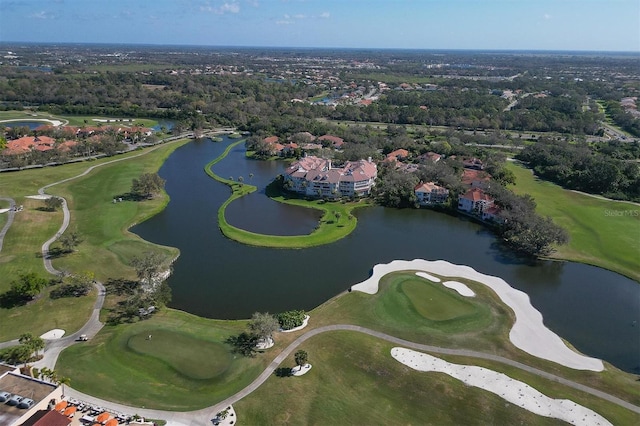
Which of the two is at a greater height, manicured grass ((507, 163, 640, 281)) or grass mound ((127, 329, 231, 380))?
manicured grass ((507, 163, 640, 281))

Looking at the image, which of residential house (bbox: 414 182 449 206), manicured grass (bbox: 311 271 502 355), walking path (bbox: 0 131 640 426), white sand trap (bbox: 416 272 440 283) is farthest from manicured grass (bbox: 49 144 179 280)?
residential house (bbox: 414 182 449 206)

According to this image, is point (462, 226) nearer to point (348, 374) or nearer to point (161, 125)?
point (348, 374)

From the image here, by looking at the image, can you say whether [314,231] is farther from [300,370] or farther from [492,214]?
[300,370]

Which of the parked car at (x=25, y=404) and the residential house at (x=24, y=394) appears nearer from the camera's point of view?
the residential house at (x=24, y=394)

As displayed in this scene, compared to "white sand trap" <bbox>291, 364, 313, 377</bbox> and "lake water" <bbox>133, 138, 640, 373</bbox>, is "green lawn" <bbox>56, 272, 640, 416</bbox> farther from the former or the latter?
"lake water" <bbox>133, 138, 640, 373</bbox>

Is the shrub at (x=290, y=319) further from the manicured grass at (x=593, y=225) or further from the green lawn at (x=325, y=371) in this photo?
the manicured grass at (x=593, y=225)

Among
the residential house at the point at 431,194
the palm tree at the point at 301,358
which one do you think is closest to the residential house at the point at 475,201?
the residential house at the point at 431,194
